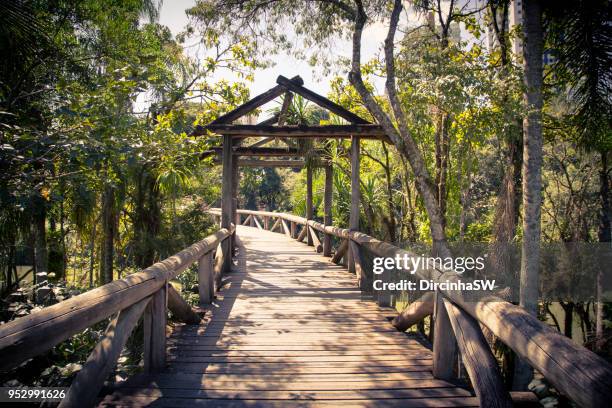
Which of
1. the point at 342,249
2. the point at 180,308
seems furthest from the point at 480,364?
the point at 342,249

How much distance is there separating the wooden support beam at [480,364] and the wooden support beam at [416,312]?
0.74m

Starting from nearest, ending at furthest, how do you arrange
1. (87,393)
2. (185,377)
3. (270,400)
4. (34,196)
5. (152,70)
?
1. (87,393)
2. (270,400)
3. (185,377)
4. (34,196)
5. (152,70)

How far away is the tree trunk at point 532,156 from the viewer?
4652mm

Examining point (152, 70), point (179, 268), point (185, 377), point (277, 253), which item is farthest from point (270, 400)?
point (277, 253)

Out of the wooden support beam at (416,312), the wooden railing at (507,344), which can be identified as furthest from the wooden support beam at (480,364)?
the wooden support beam at (416,312)

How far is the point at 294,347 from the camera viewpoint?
3609 mm

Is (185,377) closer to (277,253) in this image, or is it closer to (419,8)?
(419,8)

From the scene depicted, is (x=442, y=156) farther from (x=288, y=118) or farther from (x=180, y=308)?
(x=180, y=308)

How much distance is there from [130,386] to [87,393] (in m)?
0.70

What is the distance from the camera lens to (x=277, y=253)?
33.0 feet

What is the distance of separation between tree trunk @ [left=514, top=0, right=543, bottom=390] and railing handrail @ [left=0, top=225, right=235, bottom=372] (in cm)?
391

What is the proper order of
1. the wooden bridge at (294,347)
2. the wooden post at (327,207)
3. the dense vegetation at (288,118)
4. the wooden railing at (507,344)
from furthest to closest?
the wooden post at (327,207) → the dense vegetation at (288,118) → the wooden bridge at (294,347) → the wooden railing at (507,344)

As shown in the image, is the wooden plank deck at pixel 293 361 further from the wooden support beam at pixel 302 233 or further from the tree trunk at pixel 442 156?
the wooden support beam at pixel 302 233

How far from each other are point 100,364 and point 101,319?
261mm
